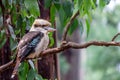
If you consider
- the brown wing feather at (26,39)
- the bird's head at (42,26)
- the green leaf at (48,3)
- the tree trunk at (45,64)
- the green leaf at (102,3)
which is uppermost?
the green leaf at (102,3)

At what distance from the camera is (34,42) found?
3449 millimetres

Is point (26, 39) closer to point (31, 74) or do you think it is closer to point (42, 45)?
point (42, 45)

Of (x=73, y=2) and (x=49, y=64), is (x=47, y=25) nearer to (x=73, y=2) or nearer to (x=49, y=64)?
(x=73, y=2)

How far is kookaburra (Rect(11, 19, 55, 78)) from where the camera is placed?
3320 mm

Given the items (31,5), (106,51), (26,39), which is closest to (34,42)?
(26,39)

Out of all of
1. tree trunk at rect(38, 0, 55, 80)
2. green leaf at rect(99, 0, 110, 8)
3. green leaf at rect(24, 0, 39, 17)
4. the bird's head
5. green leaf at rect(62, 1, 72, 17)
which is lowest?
tree trunk at rect(38, 0, 55, 80)

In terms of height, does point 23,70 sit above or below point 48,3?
below

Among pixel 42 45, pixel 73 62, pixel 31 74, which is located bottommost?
pixel 73 62

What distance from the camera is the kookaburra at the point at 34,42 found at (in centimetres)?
332

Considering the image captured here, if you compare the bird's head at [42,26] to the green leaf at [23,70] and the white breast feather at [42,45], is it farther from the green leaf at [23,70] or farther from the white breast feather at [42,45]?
the green leaf at [23,70]

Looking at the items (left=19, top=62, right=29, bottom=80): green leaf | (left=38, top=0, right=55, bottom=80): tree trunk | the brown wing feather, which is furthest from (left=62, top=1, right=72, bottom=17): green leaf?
(left=38, top=0, right=55, bottom=80): tree trunk

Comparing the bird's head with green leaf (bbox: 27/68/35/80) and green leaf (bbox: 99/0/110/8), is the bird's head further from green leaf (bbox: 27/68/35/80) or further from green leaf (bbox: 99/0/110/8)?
green leaf (bbox: 99/0/110/8)

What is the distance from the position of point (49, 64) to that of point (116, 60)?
26.6 ft

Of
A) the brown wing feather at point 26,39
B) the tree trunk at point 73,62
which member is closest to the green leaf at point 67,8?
the brown wing feather at point 26,39
